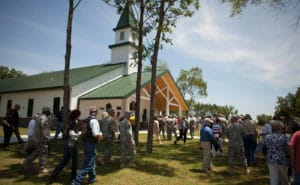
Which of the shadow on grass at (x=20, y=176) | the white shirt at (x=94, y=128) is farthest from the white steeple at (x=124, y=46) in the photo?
the white shirt at (x=94, y=128)

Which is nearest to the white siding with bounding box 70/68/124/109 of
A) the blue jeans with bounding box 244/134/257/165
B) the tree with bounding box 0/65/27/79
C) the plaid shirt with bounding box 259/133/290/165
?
the blue jeans with bounding box 244/134/257/165

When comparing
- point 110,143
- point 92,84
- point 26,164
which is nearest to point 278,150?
point 110,143

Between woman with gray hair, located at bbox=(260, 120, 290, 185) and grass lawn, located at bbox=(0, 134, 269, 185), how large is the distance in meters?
2.09

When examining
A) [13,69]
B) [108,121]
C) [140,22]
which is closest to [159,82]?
[140,22]

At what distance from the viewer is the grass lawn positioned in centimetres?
643

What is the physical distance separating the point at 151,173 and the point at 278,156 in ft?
12.7

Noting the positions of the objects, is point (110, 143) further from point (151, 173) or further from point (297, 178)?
point (297, 178)

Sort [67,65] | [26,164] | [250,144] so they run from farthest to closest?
[67,65], [250,144], [26,164]

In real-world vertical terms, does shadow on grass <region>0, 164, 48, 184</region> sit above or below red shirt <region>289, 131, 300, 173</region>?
below

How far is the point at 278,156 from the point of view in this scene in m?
4.88

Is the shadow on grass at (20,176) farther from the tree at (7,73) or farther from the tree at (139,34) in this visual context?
the tree at (7,73)

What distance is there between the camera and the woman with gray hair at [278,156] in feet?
15.9

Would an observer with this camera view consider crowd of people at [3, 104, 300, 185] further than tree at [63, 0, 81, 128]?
No

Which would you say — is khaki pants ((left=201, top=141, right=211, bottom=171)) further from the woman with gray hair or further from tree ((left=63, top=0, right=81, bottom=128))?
tree ((left=63, top=0, right=81, bottom=128))
